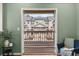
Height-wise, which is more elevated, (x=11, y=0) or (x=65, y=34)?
(x=11, y=0)

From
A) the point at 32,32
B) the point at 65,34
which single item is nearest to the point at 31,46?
the point at 32,32

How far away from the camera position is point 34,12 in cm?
539

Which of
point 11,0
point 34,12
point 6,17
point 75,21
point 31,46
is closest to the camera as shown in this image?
point 11,0

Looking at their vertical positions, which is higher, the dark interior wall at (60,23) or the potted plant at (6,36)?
the dark interior wall at (60,23)

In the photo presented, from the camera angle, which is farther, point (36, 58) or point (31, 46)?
point (31, 46)

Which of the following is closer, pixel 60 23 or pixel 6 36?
pixel 6 36

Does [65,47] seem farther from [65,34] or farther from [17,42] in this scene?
[17,42]

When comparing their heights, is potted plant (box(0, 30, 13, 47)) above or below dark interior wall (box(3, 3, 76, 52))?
below

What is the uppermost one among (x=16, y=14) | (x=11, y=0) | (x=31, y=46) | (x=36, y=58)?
(x=16, y=14)

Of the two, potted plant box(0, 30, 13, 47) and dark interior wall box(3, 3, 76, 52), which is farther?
dark interior wall box(3, 3, 76, 52)

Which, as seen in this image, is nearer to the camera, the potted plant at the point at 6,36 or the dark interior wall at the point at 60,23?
the potted plant at the point at 6,36

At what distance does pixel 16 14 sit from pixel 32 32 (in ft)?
5.21

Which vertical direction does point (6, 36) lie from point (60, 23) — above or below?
below

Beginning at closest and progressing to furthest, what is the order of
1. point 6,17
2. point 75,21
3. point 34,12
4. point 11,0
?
point 11,0, point 6,17, point 75,21, point 34,12
